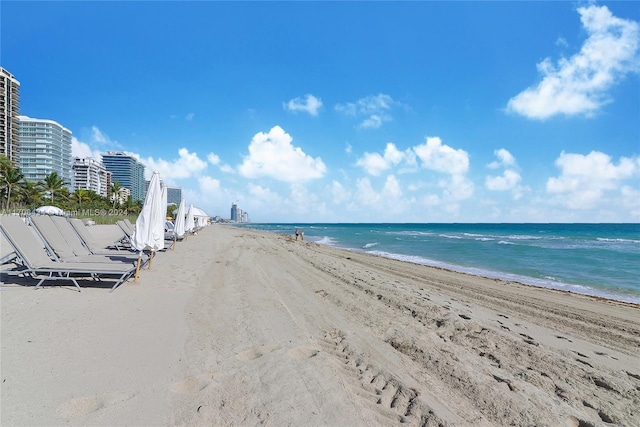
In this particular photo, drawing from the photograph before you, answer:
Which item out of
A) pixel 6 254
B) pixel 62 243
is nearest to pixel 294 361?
pixel 62 243

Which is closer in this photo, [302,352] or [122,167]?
[302,352]

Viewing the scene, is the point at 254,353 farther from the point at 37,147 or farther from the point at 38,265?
the point at 37,147

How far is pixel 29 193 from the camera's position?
158 feet

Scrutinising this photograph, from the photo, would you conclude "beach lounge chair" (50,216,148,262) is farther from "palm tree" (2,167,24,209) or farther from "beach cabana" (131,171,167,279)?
"palm tree" (2,167,24,209)

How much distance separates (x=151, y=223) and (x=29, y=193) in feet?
185

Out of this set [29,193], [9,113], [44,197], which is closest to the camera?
[29,193]

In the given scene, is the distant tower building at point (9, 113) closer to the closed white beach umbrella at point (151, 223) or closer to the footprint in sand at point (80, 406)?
the closed white beach umbrella at point (151, 223)

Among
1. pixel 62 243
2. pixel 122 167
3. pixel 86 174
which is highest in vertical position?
pixel 122 167

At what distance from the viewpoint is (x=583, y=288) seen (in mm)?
11414

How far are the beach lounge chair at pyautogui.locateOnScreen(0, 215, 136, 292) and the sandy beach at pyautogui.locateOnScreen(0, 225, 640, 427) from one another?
0.25 metres

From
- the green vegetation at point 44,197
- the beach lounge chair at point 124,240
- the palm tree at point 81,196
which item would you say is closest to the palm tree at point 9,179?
the green vegetation at point 44,197

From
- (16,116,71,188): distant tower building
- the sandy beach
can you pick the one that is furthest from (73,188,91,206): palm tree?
the sandy beach

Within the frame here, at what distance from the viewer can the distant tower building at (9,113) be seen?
73312mm

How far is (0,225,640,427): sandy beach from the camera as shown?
2543 millimetres
